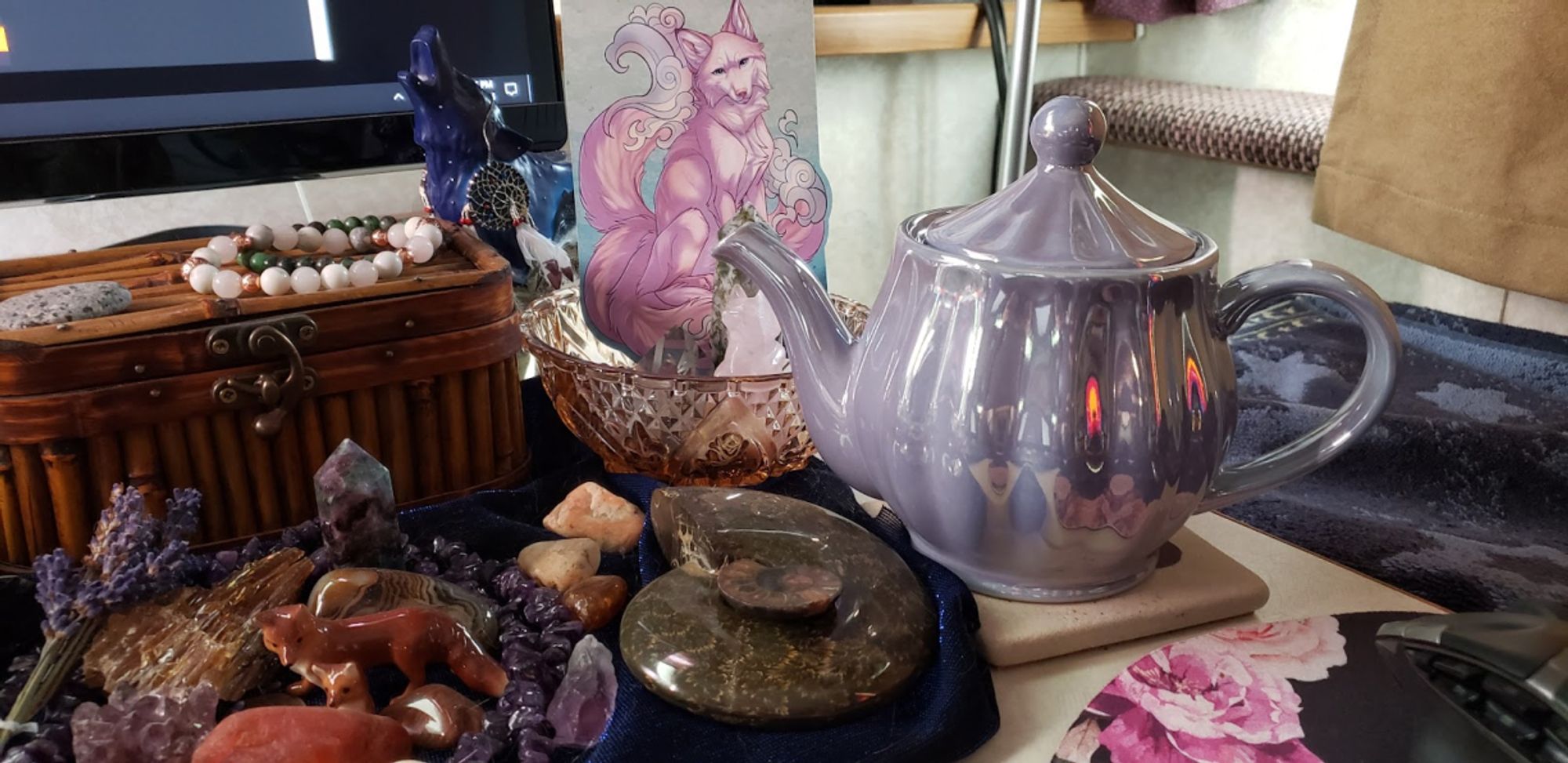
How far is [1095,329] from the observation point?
346 millimetres

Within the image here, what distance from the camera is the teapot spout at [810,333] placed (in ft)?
1.35

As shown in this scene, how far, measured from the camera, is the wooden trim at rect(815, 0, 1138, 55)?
1023mm

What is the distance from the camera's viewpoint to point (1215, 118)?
105cm

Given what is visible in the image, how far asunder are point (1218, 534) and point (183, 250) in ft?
1.67

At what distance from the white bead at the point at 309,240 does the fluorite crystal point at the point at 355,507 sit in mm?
181

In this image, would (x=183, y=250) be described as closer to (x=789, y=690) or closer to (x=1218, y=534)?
(x=789, y=690)

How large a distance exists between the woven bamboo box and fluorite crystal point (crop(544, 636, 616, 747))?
177 millimetres

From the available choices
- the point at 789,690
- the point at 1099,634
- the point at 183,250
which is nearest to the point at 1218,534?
the point at 1099,634

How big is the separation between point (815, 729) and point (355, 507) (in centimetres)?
19

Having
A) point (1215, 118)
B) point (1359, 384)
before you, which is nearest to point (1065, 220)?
point (1359, 384)

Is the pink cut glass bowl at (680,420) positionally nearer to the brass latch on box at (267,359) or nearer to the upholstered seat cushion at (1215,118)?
the brass latch on box at (267,359)

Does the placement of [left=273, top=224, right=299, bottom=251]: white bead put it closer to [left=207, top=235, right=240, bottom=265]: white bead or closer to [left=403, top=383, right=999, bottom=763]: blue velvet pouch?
[left=207, top=235, right=240, bottom=265]: white bead

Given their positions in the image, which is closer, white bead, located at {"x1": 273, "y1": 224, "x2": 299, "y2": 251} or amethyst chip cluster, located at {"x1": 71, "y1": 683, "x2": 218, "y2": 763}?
amethyst chip cluster, located at {"x1": 71, "y1": 683, "x2": 218, "y2": 763}

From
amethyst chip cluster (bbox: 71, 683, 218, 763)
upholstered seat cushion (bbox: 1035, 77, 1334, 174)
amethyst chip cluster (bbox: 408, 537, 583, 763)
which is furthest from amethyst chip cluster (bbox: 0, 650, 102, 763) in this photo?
upholstered seat cushion (bbox: 1035, 77, 1334, 174)
